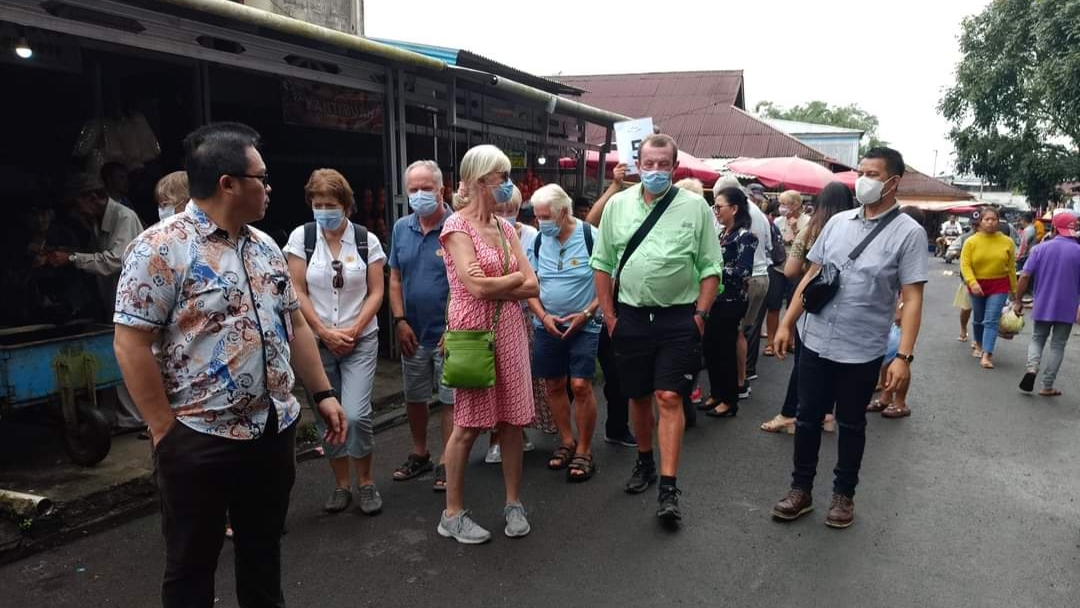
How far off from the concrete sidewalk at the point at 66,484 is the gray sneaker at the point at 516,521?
5.95 ft

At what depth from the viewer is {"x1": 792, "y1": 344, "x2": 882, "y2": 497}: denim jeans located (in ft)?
13.0

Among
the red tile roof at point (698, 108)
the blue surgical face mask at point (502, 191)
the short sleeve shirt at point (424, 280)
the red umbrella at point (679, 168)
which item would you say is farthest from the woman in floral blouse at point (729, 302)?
the red tile roof at point (698, 108)

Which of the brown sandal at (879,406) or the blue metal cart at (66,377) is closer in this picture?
the blue metal cart at (66,377)

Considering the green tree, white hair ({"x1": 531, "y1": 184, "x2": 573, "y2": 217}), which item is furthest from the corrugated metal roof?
the green tree

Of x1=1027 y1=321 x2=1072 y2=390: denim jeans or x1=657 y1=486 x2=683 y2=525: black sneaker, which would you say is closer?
x1=657 y1=486 x2=683 y2=525: black sneaker

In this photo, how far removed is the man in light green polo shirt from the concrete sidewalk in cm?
242

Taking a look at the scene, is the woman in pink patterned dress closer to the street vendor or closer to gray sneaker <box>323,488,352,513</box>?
gray sneaker <box>323,488,352,513</box>

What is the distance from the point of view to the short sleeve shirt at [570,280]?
481 cm

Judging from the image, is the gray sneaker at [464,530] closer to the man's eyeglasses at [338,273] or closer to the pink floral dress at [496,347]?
the pink floral dress at [496,347]

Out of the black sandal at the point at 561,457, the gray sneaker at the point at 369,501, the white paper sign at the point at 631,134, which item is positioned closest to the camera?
the gray sneaker at the point at 369,501

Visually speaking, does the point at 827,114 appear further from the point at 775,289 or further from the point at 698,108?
the point at 775,289

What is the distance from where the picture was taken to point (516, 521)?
3895mm

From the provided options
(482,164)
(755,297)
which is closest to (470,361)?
(482,164)

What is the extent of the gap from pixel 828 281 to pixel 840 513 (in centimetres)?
124
